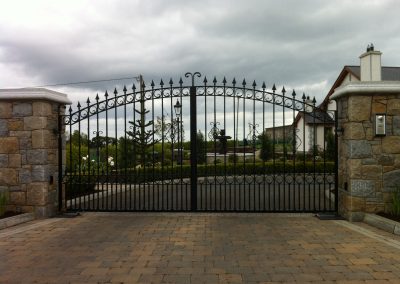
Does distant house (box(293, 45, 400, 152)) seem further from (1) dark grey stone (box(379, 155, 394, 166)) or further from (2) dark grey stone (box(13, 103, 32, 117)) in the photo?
(2) dark grey stone (box(13, 103, 32, 117))

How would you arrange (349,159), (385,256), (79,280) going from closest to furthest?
(79,280) < (385,256) < (349,159)

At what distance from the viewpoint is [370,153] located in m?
6.52

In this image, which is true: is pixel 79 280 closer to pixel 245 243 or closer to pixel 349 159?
pixel 245 243

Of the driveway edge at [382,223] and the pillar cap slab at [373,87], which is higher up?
the pillar cap slab at [373,87]

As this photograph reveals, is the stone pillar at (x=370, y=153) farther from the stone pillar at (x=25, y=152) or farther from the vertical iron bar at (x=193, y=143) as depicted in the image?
the stone pillar at (x=25, y=152)

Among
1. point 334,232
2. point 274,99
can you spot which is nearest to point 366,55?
point 274,99

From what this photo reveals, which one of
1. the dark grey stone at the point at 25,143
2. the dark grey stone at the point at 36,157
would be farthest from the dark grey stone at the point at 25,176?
the dark grey stone at the point at 25,143

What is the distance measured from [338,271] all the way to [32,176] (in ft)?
17.7

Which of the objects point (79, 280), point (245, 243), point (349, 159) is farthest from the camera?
point (349, 159)

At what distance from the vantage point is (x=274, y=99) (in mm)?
7086

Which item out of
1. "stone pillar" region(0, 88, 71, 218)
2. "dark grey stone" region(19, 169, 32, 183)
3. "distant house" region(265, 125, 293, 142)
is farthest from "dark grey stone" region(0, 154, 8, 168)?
"distant house" region(265, 125, 293, 142)

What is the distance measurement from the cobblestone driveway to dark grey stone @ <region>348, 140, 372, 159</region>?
1230mm

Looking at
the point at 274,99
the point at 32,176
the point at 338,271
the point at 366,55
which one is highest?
the point at 366,55

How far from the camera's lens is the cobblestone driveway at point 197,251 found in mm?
3951
